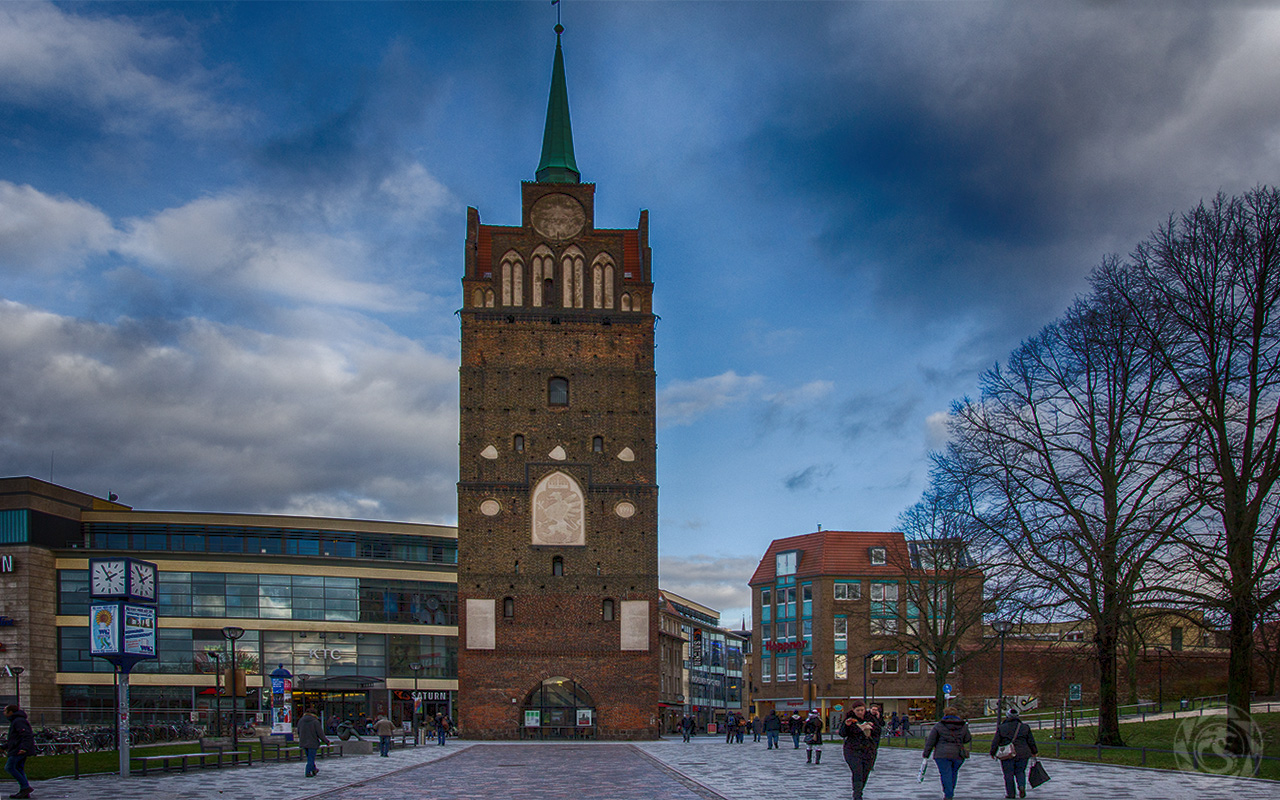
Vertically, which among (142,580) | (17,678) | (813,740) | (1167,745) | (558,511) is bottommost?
(813,740)

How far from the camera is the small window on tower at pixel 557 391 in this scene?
56.5 metres

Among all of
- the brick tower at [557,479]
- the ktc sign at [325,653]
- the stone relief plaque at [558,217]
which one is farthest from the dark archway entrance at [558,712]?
the ktc sign at [325,653]

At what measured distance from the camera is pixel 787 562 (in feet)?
268

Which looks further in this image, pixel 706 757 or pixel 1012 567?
pixel 706 757

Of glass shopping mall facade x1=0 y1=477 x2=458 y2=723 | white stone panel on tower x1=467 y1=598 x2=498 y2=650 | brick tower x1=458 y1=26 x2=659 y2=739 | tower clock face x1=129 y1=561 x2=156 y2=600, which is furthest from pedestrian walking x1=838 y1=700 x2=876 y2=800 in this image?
glass shopping mall facade x1=0 y1=477 x2=458 y2=723

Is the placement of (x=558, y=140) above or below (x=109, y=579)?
above

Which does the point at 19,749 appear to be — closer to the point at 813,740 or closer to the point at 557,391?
the point at 813,740

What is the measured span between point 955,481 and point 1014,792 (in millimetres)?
16387

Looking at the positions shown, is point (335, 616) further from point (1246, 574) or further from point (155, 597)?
point (1246, 574)

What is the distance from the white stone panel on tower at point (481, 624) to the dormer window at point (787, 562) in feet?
105

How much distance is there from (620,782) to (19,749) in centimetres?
1062

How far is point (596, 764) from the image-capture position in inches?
1227

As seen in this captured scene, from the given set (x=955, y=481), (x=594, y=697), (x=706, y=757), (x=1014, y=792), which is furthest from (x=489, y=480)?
(x=1014, y=792)

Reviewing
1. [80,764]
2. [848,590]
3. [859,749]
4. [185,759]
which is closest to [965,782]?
[859,749]
